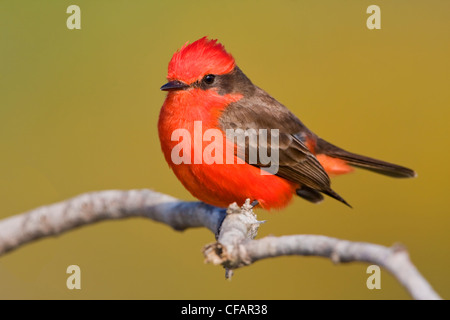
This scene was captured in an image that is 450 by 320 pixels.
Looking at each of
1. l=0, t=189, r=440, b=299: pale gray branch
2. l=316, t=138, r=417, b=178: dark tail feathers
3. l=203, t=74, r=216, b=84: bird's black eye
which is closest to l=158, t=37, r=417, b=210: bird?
l=203, t=74, r=216, b=84: bird's black eye

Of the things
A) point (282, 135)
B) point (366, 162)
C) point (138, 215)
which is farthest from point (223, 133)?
point (366, 162)

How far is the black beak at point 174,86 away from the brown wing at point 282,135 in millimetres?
311

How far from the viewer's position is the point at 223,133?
346 cm

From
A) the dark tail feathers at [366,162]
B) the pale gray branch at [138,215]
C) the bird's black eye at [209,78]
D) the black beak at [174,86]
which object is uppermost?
the bird's black eye at [209,78]

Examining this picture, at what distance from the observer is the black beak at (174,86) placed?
335 centimetres

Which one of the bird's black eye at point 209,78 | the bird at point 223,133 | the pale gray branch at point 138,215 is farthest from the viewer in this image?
the bird's black eye at point 209,78

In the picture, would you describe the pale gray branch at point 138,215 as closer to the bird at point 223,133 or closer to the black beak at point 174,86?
the bird at point 223,133

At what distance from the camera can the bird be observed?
334 cm

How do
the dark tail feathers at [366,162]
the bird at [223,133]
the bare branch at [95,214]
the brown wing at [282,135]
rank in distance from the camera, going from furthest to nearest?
1. the dark tail feathers at [366,162]
2. the bare branch at [95,214]
3. the brown wing at [282,135]
4. the bird at [223,133]

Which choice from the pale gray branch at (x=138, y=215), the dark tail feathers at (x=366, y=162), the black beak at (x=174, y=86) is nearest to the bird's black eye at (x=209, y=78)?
the black beak at (x=174, y=86)

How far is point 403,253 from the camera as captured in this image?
162cm

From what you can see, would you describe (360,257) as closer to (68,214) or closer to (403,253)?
(403,253)

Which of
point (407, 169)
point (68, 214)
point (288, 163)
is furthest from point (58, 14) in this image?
point (407, 169)

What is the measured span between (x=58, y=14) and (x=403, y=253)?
469cm
